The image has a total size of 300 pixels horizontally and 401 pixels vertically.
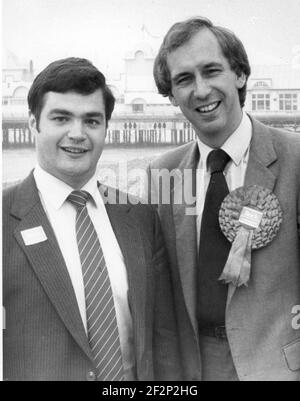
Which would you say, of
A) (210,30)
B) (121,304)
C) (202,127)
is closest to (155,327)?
(121,304)

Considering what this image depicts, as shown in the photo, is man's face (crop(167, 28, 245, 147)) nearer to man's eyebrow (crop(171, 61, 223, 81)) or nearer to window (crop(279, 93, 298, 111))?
man's eyebrow (crop(171, 61, 223, 81))

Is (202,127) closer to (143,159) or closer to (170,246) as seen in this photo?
(143,159)

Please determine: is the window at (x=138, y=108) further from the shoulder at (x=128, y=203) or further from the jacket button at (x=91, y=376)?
the jacket button at (x=91, y=376)

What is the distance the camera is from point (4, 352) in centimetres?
175

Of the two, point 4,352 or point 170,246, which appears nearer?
point 4,352

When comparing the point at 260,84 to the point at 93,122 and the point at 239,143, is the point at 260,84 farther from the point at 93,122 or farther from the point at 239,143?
the point at 93,122

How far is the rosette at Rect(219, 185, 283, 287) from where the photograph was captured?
1.79 m

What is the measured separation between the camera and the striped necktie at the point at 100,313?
1.73 metres

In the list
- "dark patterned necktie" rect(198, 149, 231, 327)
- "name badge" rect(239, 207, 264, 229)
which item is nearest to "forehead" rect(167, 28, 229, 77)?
"dark patterned necktie" rect(198, 149, 231, 327)

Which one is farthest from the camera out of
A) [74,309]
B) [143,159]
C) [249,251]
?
[143,159]

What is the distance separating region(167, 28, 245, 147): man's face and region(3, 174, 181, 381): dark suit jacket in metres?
0.45

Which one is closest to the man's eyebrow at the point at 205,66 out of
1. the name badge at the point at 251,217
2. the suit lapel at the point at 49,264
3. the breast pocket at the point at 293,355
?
the name badge at the point at 251,217

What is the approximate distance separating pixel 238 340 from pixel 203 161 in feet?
2.20

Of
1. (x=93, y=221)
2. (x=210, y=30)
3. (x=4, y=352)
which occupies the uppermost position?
(x=210, y=30)
